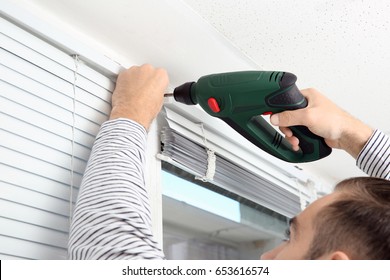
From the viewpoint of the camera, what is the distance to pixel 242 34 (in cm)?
159

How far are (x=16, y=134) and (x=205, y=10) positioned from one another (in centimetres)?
64

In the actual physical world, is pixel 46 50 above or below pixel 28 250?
above

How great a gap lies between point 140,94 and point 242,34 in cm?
39

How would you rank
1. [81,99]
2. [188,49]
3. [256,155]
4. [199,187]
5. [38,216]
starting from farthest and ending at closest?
1. [256,155]
2. [199,187]
3. [188,49]
4. [81,99]
5. [38,216]

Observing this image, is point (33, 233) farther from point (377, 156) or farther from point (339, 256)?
point (377, 156)

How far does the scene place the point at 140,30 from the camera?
4.98 ft

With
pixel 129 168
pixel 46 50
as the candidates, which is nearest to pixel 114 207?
pixel 129 168

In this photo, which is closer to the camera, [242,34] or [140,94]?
[140,94]

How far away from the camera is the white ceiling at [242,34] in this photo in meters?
1.45

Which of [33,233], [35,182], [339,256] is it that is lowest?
[339,256]
